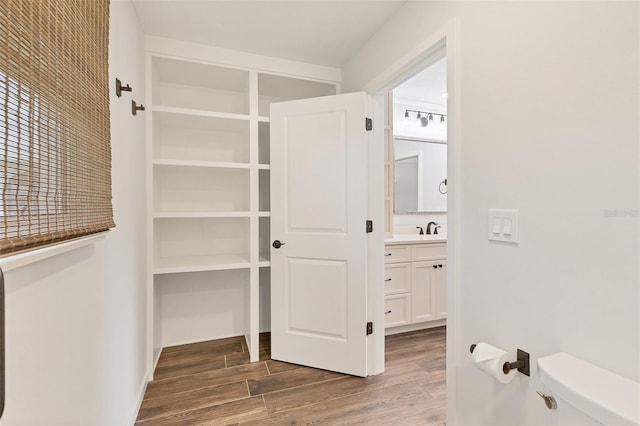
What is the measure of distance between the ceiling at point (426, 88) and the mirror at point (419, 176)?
466 millimetres

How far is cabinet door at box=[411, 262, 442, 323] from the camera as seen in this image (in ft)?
9.07

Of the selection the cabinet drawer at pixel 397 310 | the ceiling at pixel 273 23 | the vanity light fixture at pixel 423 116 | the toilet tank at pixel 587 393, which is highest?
the ceiling at pixel 273 23

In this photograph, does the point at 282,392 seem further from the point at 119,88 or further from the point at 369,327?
the point at 119,88

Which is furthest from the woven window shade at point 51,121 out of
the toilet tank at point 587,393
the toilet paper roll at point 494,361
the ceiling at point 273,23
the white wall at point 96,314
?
the toilet paper roll at point 494,361

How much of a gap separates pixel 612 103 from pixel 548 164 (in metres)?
0.23

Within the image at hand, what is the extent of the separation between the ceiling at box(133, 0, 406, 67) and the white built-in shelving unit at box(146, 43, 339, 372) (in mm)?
188

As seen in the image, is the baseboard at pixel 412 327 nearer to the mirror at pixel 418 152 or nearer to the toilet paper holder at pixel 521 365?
the mirror at pixel 418 152

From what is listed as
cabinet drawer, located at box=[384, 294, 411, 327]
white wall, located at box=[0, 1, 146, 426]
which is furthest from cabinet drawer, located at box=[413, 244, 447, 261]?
white wall, located at box=[0, 1, 146, 426]

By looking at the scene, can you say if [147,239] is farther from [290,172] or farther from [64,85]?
[64,85]

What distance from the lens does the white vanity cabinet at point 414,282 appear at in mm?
2688

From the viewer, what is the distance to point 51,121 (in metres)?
0.72

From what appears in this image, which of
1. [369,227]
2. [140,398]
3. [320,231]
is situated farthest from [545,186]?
[140,398]

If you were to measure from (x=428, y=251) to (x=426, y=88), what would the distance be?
5.50 ft

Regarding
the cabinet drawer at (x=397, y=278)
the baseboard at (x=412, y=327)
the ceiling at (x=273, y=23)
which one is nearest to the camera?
the ceiling at (x=273, y=23)
